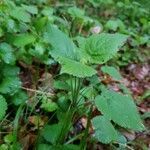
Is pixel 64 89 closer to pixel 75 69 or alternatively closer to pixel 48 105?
pixel 48 105

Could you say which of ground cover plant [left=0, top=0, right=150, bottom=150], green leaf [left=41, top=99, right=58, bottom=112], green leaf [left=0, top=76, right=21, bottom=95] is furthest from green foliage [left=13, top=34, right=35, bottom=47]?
green leaf [left=41, top=99, right=58, bottom=112]

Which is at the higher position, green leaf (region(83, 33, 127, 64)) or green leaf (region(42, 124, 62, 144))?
green leaf (region(83, 33, 127, 64))

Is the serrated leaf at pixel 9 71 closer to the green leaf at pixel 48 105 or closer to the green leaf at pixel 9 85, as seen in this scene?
the green leaf at pixel 9 85

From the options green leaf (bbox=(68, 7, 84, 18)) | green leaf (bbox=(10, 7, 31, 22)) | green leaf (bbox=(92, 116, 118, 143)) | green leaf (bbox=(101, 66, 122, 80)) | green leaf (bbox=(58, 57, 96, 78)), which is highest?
green leaf (bbox=(68, 7, 84, 18))

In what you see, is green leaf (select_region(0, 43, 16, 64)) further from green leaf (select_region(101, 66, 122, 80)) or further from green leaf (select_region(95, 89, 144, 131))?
green leaf (select_region(95, 89, 144, 131))

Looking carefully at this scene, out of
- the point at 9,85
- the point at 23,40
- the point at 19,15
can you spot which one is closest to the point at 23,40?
the point at 23,40

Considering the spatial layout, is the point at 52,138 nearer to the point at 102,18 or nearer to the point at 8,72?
the point at 8,72

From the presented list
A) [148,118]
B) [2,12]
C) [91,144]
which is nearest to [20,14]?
[2,12]

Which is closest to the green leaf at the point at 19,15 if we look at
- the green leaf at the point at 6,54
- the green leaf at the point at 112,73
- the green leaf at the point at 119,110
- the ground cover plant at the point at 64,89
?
the ground cover plant at the point at 64,89
